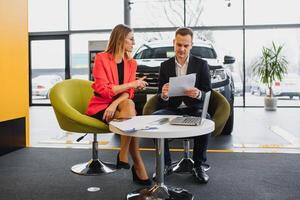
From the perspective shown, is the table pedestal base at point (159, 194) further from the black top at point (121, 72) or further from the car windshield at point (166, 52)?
the car windshield at point (166, 52)

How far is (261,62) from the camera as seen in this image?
8406 millimetres

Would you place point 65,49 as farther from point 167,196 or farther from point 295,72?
point 167,196

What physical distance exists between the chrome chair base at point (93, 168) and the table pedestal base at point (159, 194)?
64 cm

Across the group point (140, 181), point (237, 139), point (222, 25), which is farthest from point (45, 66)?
point (140, 181)

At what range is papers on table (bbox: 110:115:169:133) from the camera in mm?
1987

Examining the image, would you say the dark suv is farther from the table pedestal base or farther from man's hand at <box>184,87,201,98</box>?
the table pedestal base

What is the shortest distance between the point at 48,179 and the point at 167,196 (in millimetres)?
1065

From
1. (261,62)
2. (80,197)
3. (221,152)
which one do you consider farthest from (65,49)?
(80,197)

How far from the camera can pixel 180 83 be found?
2.47m

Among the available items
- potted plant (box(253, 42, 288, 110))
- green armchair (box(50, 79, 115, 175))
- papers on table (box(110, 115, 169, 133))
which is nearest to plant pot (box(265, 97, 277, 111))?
potted plant (box(253, 42, 288, 110))

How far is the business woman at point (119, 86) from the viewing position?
2.60 m

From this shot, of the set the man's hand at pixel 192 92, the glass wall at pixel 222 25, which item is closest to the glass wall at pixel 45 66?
the glass wall at pixel 222 25

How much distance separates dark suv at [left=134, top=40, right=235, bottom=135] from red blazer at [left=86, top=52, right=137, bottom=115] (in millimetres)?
1317

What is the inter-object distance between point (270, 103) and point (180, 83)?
6.38m
